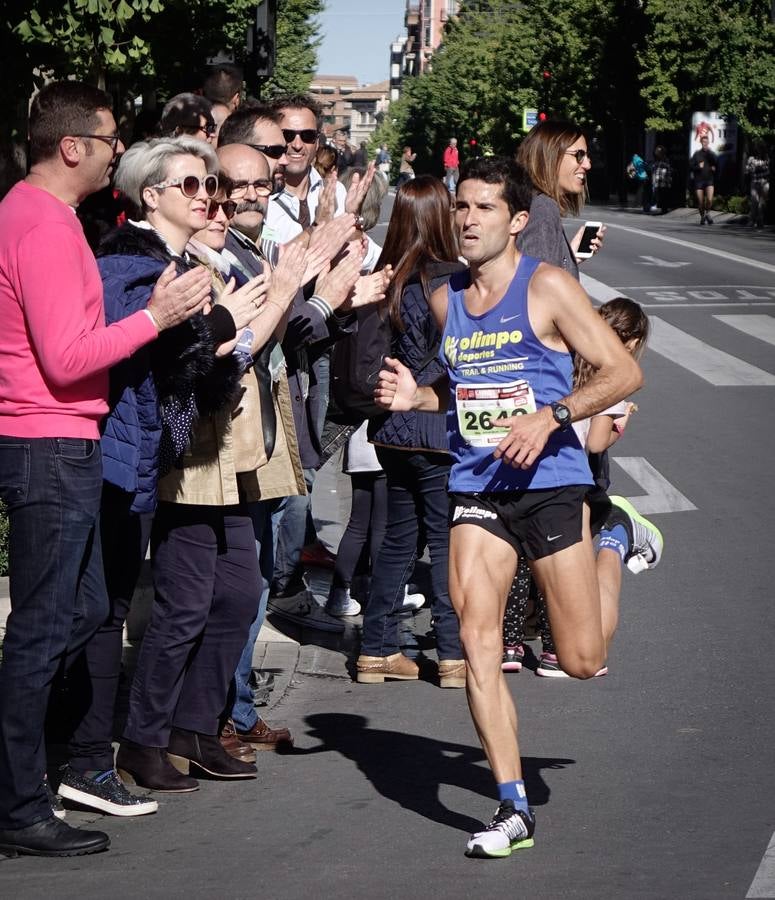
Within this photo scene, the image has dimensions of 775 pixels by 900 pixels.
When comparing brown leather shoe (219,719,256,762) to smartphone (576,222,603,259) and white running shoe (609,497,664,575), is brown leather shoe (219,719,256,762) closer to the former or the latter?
white running shoe (609,497,664,575)

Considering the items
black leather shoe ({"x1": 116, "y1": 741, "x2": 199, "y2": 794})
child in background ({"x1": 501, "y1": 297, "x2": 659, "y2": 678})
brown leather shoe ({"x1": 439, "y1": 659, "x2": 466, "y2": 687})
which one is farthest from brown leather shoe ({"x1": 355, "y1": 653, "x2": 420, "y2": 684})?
black leather shoe ({"x1": 116, "y1": 741, "x2": 199, "y2": 794})

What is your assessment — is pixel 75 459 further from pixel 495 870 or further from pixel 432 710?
pixel 432 710

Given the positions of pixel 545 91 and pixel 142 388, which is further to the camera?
pixel 545 91

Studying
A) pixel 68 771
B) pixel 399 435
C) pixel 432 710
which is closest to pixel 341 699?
pixel 432 710

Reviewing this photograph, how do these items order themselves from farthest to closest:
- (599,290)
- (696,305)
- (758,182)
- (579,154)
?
(758,182), (599,290), (696,305), (579,154)

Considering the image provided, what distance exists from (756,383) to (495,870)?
11309mm

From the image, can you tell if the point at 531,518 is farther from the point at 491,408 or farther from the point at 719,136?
the point at 719,136

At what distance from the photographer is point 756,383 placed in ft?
50.6

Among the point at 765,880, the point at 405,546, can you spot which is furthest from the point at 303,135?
the point at 765,880

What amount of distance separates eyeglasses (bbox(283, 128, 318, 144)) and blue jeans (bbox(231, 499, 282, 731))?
2.28 m

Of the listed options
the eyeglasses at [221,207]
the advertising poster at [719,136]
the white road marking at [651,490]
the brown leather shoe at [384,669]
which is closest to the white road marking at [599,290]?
the white road marking at [651,490]

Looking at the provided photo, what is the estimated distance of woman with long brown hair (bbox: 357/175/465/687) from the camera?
22.7 feet

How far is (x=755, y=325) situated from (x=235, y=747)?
14.8 meters

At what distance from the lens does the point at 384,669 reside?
23.4ft
